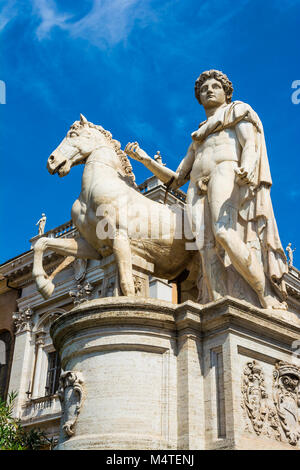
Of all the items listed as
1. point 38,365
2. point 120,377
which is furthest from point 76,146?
point 38,365

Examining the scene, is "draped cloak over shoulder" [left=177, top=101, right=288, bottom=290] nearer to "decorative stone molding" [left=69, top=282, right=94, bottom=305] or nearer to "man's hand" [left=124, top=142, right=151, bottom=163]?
"man's hand" [left=124, top=142, right=151, bottom=163]

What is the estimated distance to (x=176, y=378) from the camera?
7184 mm

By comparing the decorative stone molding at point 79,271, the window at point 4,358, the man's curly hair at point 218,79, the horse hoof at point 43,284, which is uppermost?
the decorative stone molding at point 79,271

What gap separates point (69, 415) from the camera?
7184mm

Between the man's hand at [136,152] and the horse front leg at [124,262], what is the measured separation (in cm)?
164

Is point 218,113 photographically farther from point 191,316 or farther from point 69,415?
point 69,415

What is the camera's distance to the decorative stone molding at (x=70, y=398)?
23.3ft

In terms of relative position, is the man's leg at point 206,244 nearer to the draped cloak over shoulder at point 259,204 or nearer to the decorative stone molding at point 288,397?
the draped cloak over shoulder at point 259,204

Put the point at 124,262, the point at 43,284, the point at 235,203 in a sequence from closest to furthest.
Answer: the point at 124,262 → the point at 235,203 → the point at 43,284

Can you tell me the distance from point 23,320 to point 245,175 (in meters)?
24.8

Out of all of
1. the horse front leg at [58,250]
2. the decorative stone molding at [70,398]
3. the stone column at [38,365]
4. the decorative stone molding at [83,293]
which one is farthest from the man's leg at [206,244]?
the stone column at [38,365]

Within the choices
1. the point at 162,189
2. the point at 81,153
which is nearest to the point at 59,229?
the point at 162,189

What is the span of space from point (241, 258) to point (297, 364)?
1.51m

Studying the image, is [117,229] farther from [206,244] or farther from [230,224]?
[230,224]
